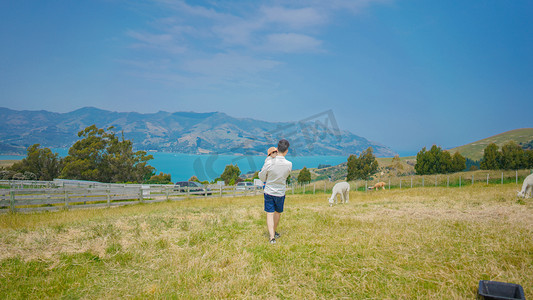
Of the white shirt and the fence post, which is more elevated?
the white shirt

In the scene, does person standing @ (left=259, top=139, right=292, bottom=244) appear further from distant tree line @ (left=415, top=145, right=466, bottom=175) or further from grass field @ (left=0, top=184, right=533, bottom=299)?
distant tree line @ (left=415, top=145, right=466, bottom=175)

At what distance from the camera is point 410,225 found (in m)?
6.73

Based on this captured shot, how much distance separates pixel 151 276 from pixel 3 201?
11547 mm

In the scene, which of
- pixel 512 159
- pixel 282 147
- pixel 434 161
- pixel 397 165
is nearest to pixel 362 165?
pixel 434 161

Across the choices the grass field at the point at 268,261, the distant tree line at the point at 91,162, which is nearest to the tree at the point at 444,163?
the distant tree line at the point at 91,162

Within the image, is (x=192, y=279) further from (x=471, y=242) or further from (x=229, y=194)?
(x=229, y=194)

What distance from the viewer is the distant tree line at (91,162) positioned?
47594mm

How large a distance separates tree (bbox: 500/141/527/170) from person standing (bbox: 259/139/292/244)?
286 ft

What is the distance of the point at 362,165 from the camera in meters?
81.8

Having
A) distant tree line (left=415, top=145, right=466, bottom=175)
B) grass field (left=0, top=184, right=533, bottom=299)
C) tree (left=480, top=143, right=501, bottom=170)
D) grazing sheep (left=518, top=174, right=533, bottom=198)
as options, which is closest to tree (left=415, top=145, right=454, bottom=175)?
distant tree line (left=415, top=145, right=466, bottom=175)

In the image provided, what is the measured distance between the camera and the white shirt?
18.1 ft

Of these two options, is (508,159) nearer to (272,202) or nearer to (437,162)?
(437,162)

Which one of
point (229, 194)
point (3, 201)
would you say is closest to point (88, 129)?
point (229, 194)

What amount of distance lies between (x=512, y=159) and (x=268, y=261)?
90755mm
